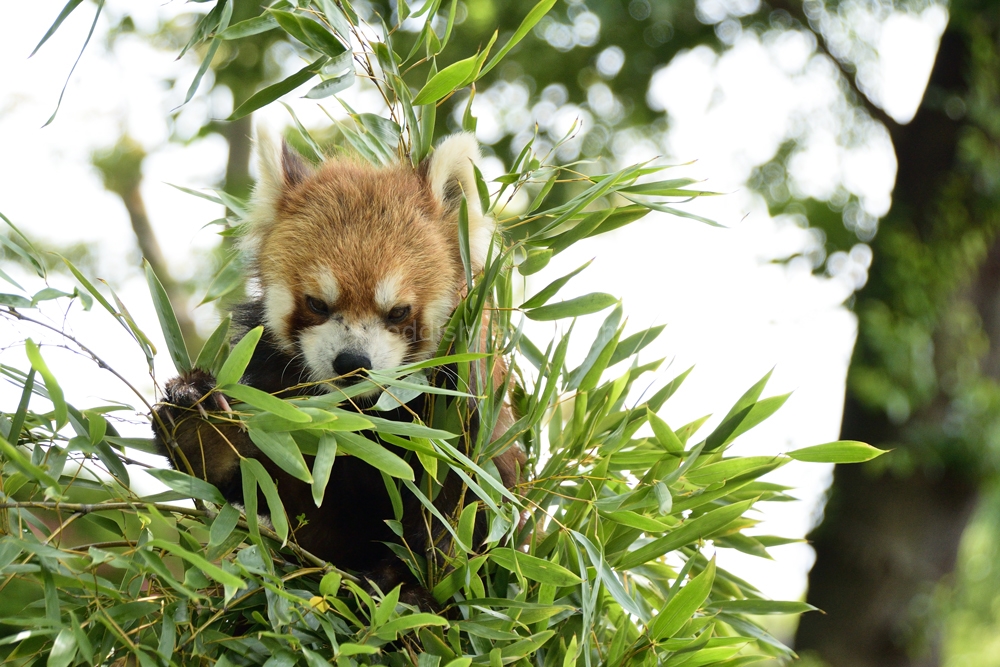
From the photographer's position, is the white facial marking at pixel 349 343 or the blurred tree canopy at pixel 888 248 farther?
the blurred tree canopy at pixel 888 248

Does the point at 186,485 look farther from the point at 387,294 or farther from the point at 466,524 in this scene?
the point at 387,294

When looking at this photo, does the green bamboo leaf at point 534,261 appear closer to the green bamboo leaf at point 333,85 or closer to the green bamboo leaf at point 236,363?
the green bamboo leaf at point 333,85

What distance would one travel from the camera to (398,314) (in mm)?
2016

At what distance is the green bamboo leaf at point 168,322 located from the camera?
1.56 metres

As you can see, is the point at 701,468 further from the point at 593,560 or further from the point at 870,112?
A: the point at 870,112

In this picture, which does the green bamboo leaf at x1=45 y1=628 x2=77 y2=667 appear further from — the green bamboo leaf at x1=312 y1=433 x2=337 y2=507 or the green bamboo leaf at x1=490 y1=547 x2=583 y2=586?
the green bamboo leaf at x1=490 y1=547 x2=583 y2=586

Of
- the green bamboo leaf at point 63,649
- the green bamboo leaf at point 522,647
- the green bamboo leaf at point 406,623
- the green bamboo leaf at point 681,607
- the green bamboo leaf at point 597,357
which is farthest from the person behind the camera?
the green bamboo leaf at point 597,357

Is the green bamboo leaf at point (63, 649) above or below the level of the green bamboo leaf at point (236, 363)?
below

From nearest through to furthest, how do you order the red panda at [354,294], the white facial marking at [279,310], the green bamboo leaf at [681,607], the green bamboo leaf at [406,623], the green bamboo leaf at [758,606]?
the green bamboo leaf at [406,623]
the green bamboo leaf at [681,607]
the green bamboo leaf at [758,606]
the red panda at [354,294]
the white facial marking at [279,310]

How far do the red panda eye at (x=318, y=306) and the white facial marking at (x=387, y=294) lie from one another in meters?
0.13

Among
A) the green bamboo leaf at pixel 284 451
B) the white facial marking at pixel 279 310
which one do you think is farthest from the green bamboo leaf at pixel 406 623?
the white facial marking at pixel 279 310

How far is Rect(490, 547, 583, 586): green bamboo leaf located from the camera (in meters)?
1.42

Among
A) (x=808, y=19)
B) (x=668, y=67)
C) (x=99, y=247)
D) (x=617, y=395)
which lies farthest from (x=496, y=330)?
(x=99, y=247)

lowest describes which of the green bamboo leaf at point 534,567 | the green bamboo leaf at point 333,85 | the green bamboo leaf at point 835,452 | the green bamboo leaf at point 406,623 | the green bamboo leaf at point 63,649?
the green bamboo leaf at point 63,649
